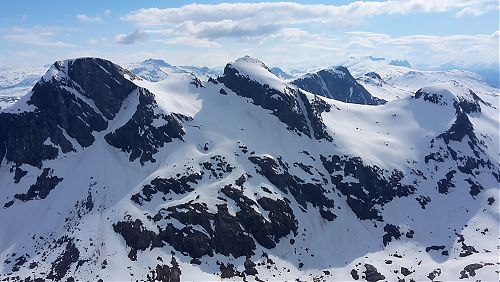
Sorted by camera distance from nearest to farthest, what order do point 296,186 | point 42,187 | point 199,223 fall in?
1. point 199,223
2. point 42,187
3. point 296,186

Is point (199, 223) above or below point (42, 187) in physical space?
below

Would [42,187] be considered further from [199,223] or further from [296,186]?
[296,186]

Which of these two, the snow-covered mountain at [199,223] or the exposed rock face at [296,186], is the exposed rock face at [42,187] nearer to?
the snow-covered mountain at [199,223]

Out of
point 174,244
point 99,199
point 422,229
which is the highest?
point 99,199

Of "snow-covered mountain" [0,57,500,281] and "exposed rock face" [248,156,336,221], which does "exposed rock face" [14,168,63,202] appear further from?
"exposed rock face" [248,156,336,221]

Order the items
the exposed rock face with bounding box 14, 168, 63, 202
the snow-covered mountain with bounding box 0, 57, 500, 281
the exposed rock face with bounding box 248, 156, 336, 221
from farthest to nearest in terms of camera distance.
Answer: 1. the exposed rock face with bounding box 248, 156, 336, 221
2. the exposed rock face with bounding box 14, 168, 63, 202
3. the snow-covered mountain with bounding box 0, 57, 500, 281

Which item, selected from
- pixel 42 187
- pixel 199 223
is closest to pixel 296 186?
pixel 199 223

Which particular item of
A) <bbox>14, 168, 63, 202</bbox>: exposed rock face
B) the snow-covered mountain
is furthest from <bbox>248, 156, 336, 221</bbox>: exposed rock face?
<bbox>14, 168, 63, 202</bbox>: exposed rock face

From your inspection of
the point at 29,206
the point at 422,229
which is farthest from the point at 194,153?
the point at 422,229

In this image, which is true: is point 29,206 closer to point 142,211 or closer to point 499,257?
point 142,211

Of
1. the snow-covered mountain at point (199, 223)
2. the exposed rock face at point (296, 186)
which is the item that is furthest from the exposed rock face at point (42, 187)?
the exposed rock face at point (296, 186)

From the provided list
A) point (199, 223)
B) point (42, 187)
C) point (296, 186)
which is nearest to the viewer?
point (199, 223)
